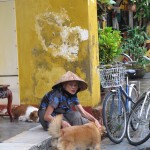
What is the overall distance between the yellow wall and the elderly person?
5.27 feet

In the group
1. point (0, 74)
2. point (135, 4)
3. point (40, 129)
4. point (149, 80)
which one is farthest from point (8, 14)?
point (135, 4)

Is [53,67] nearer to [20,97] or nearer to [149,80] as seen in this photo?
[20,97]

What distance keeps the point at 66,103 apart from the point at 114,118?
143 cm

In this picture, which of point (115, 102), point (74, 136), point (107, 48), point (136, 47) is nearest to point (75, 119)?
point (74, 136)

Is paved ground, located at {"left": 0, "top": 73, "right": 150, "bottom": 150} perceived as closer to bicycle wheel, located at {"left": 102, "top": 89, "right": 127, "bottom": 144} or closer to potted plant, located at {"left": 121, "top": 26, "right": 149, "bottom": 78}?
bicycle wheel, located at {"left": 102, "top": 89, "right": 127, "bottom": 144}

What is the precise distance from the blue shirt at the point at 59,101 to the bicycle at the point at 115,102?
36.8 inches

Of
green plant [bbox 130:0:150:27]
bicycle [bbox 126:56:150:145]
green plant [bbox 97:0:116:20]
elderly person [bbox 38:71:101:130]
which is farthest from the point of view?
green plant [bbox 130:0:150:27]

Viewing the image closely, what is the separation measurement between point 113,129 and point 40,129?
1.30 meters

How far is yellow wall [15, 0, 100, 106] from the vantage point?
7.39 metres

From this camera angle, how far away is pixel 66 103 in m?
5.82

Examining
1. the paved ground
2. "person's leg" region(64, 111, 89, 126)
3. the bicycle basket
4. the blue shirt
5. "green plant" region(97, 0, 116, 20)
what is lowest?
the paved ground

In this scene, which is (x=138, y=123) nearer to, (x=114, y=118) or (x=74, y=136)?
(x=114, y=118)

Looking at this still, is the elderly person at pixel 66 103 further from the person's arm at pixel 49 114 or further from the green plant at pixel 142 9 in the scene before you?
the green plant at pixel 142 9

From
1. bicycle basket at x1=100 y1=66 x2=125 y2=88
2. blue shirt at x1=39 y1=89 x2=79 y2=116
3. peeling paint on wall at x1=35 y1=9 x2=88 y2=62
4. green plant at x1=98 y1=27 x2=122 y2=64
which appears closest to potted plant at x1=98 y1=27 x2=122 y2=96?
green plant at x1=98 y1=27 x2=122 y2=64
